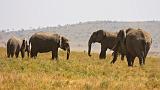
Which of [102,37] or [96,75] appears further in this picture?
Result: [102,37]

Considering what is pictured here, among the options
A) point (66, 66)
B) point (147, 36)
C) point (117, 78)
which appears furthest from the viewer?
point (147, 36)

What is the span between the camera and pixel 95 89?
14.0 metres

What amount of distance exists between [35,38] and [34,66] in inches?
521

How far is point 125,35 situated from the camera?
2702cm

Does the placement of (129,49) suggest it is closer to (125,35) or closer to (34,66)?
(125,35)

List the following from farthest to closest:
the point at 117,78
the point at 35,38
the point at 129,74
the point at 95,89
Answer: the point at 35,38
the point at 129,74
the point at 117,78
the point at 95,89

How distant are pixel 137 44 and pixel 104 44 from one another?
11.6 meters

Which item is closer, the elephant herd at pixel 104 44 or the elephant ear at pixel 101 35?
the elephant herd at pixel 104 44

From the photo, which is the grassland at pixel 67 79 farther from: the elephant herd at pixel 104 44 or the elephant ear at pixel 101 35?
the elephant ear at pixel 101 35

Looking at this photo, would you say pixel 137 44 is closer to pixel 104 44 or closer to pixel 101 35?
pixel 104 44

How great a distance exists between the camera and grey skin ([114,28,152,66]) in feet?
83.7

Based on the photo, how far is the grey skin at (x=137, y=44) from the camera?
2552 centimetres

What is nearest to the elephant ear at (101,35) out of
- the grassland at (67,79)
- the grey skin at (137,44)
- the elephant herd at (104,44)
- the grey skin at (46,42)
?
the elephant herd at (104,44)

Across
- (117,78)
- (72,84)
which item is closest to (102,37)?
(117,78)
